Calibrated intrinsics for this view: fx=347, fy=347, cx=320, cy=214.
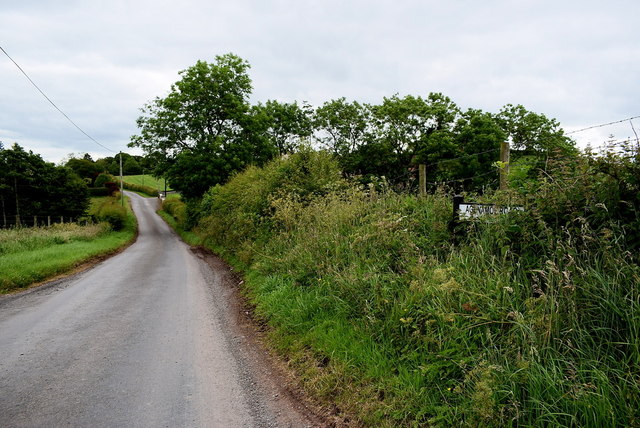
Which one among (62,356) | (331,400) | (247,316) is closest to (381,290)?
(331,400)

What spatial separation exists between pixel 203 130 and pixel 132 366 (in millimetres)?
27003

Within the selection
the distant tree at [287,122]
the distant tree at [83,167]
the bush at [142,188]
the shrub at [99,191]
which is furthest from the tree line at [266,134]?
the bush at [142,188]

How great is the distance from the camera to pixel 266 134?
3281 cm

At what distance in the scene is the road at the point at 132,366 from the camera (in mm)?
3510

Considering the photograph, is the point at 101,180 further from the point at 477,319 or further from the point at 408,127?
the point at 477,319

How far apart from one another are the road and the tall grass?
2.36ft

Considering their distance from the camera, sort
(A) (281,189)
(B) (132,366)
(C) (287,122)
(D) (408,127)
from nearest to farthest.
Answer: (B) (132,366), (A) (281,189), (D) (408,127), (C) (287,122)

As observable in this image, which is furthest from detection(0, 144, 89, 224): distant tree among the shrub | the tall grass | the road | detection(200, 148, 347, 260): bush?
the tall grass

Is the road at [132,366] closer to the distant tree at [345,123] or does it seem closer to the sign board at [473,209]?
the sign board at [473,209]

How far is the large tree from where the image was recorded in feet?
90.3

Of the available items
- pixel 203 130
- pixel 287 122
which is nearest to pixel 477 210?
pixel 203 130

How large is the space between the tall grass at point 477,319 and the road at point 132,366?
0.72 metres

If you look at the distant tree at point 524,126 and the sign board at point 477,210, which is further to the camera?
the distant tree at point 524,126

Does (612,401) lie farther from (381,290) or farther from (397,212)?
(397,212)
